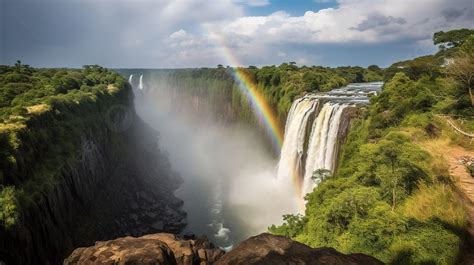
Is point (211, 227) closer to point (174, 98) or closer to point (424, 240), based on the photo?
point (424, 240)

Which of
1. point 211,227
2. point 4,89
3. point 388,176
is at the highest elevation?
point 4,89

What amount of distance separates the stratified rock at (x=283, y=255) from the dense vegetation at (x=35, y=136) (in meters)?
16.0

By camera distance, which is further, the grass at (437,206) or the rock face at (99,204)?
the rock face at (99,204)

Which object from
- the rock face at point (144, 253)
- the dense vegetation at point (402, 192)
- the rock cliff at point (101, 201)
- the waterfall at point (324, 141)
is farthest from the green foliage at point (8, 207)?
the waterfall at point (324, 141)

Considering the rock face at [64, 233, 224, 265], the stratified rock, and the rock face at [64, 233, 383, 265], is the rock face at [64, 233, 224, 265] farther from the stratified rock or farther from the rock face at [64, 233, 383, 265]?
the stratified rock

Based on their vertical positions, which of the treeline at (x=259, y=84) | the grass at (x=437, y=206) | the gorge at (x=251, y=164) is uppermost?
the treeline at (x=259, y=84)

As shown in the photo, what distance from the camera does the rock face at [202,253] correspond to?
8.02 metres

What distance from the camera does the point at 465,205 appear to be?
→ 41.8 feet

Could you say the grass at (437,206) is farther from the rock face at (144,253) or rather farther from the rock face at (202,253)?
the rock face at (144,253)

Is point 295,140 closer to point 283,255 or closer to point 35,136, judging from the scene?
point 35,136

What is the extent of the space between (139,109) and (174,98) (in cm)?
1438

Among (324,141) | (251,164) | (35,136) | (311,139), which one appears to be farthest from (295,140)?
(35,136)

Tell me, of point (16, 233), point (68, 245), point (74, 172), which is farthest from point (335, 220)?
point (74, 172)

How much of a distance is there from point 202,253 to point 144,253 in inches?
124
